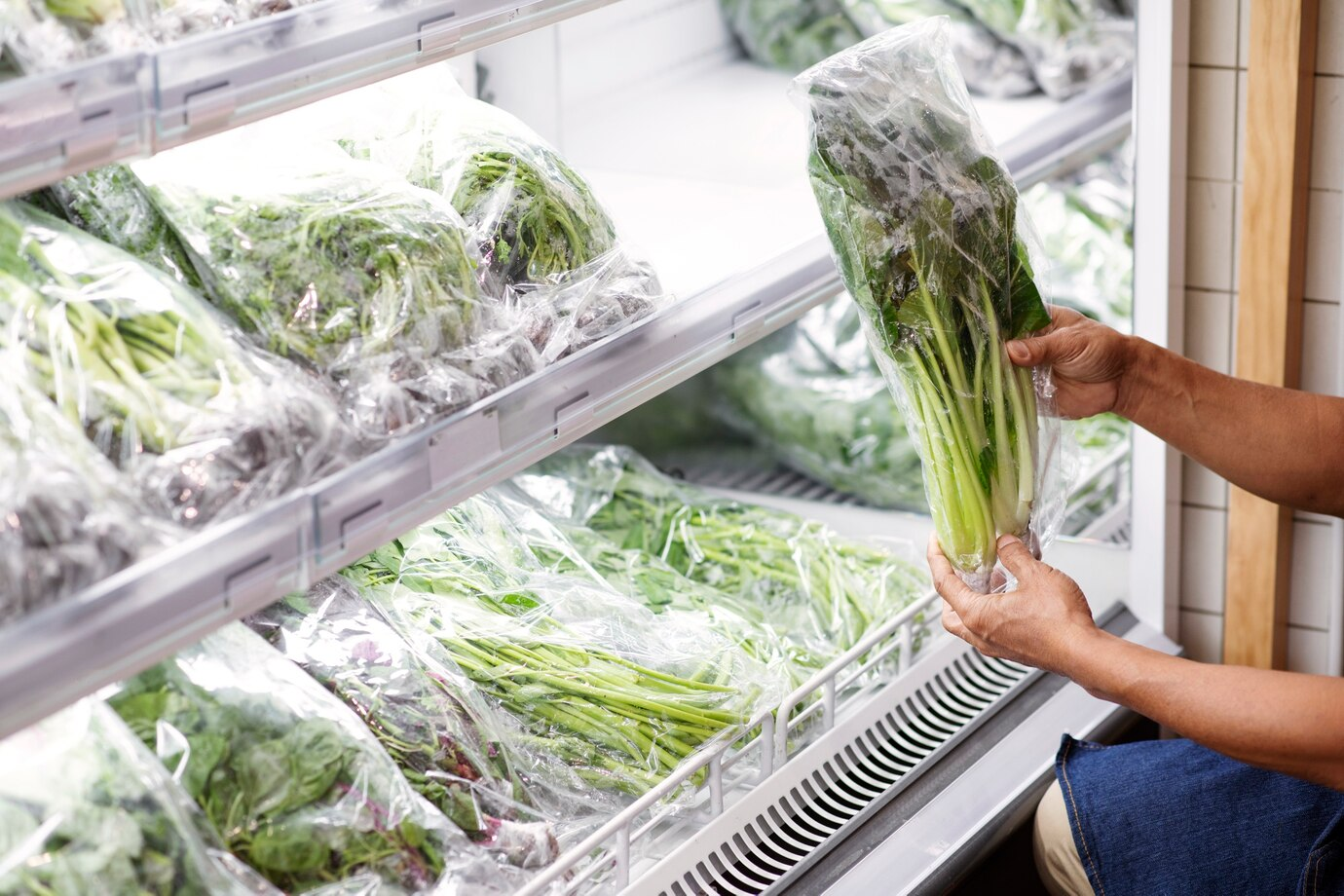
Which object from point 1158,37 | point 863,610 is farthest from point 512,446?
point 1158,37

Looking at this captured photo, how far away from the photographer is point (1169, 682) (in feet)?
4.95

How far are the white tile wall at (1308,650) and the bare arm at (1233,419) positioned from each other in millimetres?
611

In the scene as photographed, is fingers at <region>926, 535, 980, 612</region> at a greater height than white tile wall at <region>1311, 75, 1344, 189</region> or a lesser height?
lesser

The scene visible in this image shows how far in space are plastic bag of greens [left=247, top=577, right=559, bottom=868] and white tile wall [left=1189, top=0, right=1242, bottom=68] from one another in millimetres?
1486

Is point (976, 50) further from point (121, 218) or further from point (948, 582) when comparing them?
point (121, 218)

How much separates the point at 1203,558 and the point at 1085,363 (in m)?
0.84

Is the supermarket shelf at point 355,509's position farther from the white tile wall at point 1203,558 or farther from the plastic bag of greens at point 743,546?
the white tile wall at point 1203,558

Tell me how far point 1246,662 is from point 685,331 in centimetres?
142

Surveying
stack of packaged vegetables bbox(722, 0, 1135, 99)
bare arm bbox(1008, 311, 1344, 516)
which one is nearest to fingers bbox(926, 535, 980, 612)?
bare arm bbox(1008, 311, 1344, 516)

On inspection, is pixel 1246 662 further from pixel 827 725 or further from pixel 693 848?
pixel 693 848

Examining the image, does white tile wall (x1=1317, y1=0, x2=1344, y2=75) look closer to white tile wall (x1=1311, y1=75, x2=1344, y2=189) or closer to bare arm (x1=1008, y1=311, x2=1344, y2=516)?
white tile wall (x1=1311, y1=75, x2=1344, y2=189)

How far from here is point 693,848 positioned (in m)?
1.64

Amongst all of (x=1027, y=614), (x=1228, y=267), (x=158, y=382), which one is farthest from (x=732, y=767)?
(x=1228, y=267)

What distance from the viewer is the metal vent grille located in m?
1.69
